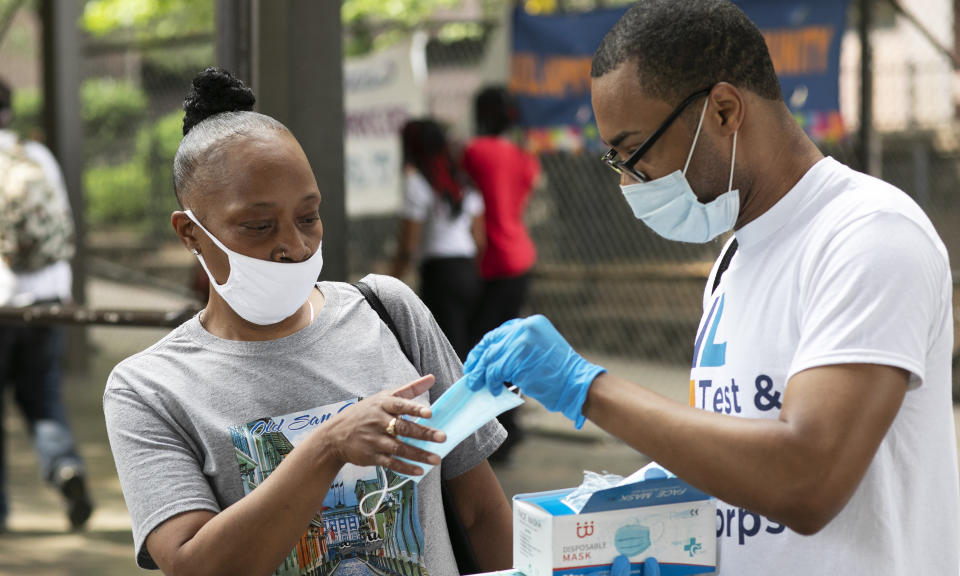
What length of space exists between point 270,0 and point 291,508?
2250 millimetres

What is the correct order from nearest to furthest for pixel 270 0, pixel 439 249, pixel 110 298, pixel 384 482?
pixel 384 482, pixel 270 0, pixel 439 249, pixel 110 298

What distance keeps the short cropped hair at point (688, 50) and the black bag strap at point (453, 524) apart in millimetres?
690

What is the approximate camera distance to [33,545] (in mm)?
5551

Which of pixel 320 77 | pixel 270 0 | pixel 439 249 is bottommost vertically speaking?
pixel 439 249

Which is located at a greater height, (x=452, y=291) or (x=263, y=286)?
(x=263, y=286)

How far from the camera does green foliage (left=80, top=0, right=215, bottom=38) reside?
14898 mm

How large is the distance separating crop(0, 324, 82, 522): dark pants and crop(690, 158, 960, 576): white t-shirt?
4.77 metres

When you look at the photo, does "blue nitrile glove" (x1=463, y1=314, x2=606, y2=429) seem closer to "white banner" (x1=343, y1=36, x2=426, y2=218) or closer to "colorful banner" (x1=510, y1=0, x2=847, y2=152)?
"colorful banner" (x1=510, y1=0, x2=847, y2=152)

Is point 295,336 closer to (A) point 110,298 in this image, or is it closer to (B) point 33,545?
(B) point 33,545

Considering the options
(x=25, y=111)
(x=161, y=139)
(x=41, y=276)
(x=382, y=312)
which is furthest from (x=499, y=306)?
(x=25, y=111)

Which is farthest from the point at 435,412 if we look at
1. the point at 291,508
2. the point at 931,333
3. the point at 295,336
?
the point at 931,333

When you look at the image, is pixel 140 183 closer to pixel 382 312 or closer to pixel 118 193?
pixel 118 193

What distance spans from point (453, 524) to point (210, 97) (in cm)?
100

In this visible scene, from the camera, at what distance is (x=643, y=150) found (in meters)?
1.96
